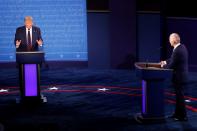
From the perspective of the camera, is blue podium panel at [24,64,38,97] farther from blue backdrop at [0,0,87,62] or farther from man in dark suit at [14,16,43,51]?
blue backdrop at [0,0,87,62]

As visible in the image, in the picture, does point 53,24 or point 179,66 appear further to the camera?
point 53,24

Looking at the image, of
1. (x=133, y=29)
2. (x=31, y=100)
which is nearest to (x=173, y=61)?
(x=31, y=100)

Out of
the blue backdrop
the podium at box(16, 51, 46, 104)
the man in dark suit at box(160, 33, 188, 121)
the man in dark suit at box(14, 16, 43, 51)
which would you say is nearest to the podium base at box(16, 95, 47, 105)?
the podium at box(16, 51, 46, 104)

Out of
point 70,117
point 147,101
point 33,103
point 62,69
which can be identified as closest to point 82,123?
point 70,117

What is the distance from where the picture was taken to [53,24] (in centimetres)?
1341

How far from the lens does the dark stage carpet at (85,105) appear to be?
7.46 m

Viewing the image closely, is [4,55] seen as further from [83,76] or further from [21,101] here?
[21,101]

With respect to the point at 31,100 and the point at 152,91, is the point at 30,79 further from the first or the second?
the point at 152,91

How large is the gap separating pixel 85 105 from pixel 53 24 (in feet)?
16.3

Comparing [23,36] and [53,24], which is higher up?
[53,24]

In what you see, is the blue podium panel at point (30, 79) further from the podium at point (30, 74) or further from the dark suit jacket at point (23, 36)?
the dark suit jacket at point (23, 36)

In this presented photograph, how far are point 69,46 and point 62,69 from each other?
73 cm

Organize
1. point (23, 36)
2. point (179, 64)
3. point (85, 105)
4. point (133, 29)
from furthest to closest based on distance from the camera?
point (133, 29) → point (23, 36) → point (85, 105) → point (179, 64)

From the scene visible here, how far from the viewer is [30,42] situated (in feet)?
30.9
